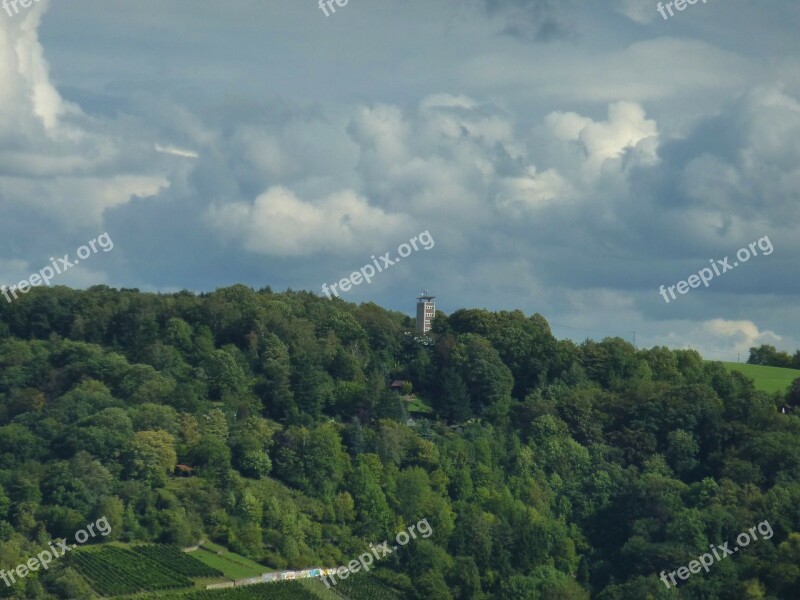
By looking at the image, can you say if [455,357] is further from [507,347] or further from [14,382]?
[14,382]

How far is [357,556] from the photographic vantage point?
261 feet

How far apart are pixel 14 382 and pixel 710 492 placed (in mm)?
42163

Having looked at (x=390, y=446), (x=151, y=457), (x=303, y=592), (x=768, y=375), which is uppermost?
(x=768, y=375)

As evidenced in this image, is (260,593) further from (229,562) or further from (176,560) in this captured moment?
(176,560)

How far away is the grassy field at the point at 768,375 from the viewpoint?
108 meters

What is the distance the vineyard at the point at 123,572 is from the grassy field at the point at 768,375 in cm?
4761

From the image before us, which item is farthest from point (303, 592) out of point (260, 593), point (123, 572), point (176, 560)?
point (123, 572)

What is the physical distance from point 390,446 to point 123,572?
2201 cm

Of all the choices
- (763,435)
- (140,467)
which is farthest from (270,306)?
(763,435)

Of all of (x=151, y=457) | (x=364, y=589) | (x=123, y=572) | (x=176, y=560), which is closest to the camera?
(x=123, y=572)

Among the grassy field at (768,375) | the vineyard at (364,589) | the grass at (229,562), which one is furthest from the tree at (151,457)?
the grassy field at (768,375)

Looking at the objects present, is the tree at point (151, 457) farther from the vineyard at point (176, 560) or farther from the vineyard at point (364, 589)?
the vineyard at point (364, 589)

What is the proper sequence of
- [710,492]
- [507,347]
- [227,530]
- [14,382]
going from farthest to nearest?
[507,347] → [14,382] → [710,492] → [227,530]

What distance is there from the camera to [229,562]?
75.0 metres
